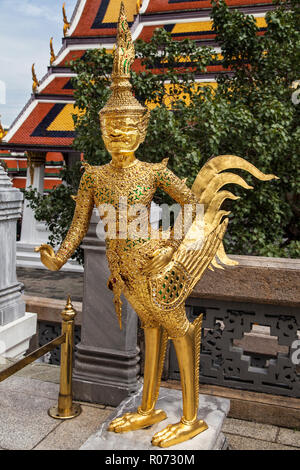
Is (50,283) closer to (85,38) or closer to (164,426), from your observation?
(85,38)

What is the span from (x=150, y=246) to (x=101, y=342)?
4.80ft

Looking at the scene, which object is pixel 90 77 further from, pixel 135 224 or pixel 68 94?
pixel 68 94

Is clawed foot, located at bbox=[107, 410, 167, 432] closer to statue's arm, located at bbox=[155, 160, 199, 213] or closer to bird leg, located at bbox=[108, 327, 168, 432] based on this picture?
bird leg, located at bbox=[108, 327, 168, 432]

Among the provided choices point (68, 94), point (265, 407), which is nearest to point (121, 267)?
point (265, 407)

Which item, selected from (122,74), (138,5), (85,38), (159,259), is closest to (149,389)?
(159,259)

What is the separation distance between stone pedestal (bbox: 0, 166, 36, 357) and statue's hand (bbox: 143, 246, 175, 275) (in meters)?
2.71

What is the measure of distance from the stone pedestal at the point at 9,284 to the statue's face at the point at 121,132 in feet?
8.03

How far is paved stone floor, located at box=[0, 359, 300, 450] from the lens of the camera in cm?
287

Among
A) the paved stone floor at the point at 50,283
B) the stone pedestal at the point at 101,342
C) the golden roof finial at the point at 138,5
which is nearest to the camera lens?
the stone pedestal at the point at 101,342

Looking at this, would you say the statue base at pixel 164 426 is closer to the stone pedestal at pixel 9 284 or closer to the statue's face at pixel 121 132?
the statue's face at pixel 121 132

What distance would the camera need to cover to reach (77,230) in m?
2.46

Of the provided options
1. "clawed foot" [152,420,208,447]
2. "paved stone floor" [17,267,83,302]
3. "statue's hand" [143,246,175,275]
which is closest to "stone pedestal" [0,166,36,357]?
"clawed foot" [152,420,208,447]

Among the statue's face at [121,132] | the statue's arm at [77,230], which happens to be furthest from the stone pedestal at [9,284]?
the statue's face at [121,132]

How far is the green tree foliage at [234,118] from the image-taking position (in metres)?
4.97
